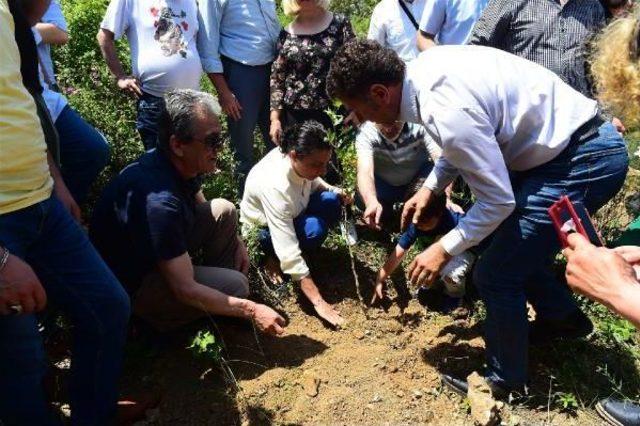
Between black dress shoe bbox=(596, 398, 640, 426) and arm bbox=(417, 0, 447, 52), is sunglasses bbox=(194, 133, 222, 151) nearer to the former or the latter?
arm bbox=(417, 0, 447, 52)

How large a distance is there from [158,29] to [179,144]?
1232 millimetres

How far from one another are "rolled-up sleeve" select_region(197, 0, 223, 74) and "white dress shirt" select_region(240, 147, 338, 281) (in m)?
0.72

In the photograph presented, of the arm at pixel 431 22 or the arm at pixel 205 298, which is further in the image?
the arm at pixel 431 22

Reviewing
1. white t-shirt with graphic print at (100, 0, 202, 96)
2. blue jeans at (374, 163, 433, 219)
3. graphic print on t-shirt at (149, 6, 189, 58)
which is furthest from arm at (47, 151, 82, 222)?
blue jeans at (374, 163, 433, 219)

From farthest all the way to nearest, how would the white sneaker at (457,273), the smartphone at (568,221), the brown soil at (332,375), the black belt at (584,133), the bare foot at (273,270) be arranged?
the bare foot at (273,270), the white sneaker at (457,273), the brown soil at (332,375), the black belt at (584,133), the smartphone at (568,221)

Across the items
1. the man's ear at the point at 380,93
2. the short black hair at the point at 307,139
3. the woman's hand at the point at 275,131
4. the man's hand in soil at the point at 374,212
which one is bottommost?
the man's hand in soil at the point at 374,212

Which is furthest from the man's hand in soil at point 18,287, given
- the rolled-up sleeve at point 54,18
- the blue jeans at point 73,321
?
the rolled-up sleeve at point 54,18

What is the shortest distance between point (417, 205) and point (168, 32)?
1816 millimetres

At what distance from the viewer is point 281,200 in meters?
3.43

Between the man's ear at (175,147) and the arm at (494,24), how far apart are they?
173 cm

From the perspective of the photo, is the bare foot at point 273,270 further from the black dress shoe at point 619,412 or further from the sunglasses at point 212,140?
the black dress shoe at point 619,412

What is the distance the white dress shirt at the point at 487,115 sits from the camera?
208cm

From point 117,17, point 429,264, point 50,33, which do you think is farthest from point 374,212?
point 50,33

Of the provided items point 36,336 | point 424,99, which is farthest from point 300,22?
point 36,336
